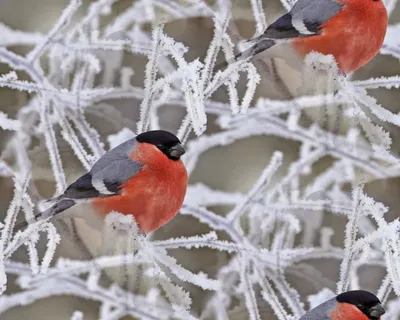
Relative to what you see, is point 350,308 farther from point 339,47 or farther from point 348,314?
point 339,47

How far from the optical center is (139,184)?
1362 millimetres

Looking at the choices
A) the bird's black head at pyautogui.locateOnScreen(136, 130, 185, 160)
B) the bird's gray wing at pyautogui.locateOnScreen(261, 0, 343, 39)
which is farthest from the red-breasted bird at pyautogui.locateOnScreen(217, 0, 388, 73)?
the bird's black head at pyautogui.locateOnScreen(136, 130, 185, 160)

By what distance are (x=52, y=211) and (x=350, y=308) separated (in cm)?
62

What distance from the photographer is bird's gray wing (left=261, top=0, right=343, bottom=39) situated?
56.0 inches

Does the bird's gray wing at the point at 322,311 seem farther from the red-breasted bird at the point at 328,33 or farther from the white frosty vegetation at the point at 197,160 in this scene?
the red-breasted bird at the point at 328,33

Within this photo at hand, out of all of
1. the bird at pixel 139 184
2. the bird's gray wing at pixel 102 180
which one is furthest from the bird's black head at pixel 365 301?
the bird's gray wing at pixel 102 180

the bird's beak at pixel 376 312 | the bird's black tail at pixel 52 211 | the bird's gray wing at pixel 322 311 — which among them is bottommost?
the bird's gray wing at pixel 322 311

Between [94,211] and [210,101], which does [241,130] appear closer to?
[210,101]

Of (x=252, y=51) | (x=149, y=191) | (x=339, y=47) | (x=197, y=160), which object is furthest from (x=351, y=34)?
(x=149, y=191)

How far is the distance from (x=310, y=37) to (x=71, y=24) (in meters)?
0.50

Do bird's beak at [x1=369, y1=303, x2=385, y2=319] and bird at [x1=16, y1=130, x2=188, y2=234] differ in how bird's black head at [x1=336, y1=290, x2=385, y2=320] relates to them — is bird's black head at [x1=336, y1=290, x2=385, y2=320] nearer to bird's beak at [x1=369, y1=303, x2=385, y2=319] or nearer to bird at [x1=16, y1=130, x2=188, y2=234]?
bird's beak at [x1=369, y1=303, x2=385, y2=319]

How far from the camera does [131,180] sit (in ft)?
4.48

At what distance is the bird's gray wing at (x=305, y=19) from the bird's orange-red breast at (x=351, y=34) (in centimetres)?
1

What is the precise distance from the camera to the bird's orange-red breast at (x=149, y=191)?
4.47 ft
